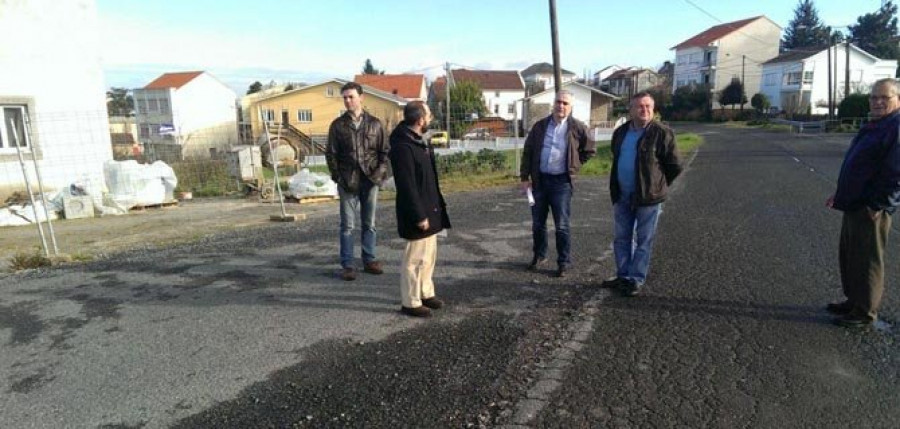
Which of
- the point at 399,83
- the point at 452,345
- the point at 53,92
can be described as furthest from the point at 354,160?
the point at 399,83

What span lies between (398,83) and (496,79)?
1797 centimetres

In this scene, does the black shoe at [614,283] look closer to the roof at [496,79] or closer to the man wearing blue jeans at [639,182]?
the man wearing blue jeans at [639,182]

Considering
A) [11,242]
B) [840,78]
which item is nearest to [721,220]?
[11,242]

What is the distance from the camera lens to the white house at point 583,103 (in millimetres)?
47531

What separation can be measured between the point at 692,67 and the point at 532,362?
82082 millimetres

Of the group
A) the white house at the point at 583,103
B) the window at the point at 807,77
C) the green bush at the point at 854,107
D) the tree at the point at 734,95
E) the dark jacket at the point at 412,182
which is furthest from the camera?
the tree at the point at 734,95

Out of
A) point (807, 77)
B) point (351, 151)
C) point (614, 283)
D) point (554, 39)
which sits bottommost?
point (614, 283)

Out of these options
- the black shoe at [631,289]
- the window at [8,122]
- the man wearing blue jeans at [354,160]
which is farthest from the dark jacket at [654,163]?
the window at [8,122]

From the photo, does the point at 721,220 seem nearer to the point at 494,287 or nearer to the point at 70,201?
the point at 494,287

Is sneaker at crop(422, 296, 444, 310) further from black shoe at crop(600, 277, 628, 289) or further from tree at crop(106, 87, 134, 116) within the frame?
tree at crop(106, 87, 134, 116)

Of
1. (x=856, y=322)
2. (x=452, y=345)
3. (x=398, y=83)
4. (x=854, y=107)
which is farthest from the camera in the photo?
(x=398, y=83)

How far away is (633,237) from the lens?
5.21m

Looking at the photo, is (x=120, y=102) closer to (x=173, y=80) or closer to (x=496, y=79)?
(x=173, y=80)

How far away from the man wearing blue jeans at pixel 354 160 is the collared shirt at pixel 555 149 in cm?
161
